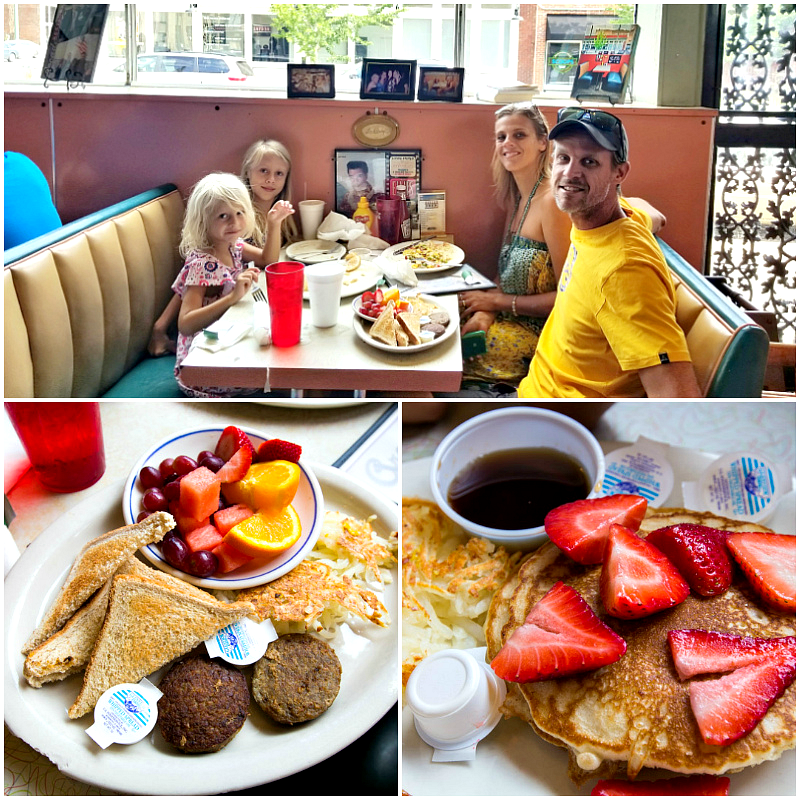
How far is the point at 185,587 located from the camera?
902 millimetres

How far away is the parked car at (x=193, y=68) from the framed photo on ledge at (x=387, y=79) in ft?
0.83

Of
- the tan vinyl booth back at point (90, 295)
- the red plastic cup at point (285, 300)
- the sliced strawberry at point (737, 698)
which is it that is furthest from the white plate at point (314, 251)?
the sliced strawberry at point (737, 698)

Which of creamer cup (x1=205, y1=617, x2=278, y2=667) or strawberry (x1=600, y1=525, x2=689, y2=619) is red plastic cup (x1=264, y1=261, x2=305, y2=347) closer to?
creamer cup (x1=205, y1=617, x2=278, y2=667)

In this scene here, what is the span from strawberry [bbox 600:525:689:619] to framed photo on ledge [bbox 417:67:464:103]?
3.54 feet

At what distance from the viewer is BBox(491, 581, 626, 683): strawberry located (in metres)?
0.84

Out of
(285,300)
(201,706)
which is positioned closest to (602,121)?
(285,300)

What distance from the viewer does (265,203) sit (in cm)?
148

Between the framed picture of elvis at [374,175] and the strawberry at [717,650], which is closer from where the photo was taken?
the strawberry at [717,650]

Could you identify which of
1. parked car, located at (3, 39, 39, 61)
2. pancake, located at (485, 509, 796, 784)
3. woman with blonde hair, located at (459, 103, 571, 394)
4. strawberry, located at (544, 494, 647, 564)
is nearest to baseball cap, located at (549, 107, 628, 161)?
woman with blonde hair, located at (459, 103, 571, 394)

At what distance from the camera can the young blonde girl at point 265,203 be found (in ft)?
4.67

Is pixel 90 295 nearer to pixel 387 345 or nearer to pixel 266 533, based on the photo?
pixel 387 345

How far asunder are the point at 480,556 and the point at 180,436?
0.48m

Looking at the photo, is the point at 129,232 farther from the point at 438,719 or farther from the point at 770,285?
the point at 770,285

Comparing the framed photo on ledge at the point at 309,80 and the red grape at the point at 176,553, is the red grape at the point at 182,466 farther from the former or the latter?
the framed photo on ledge at the point at 309,80
